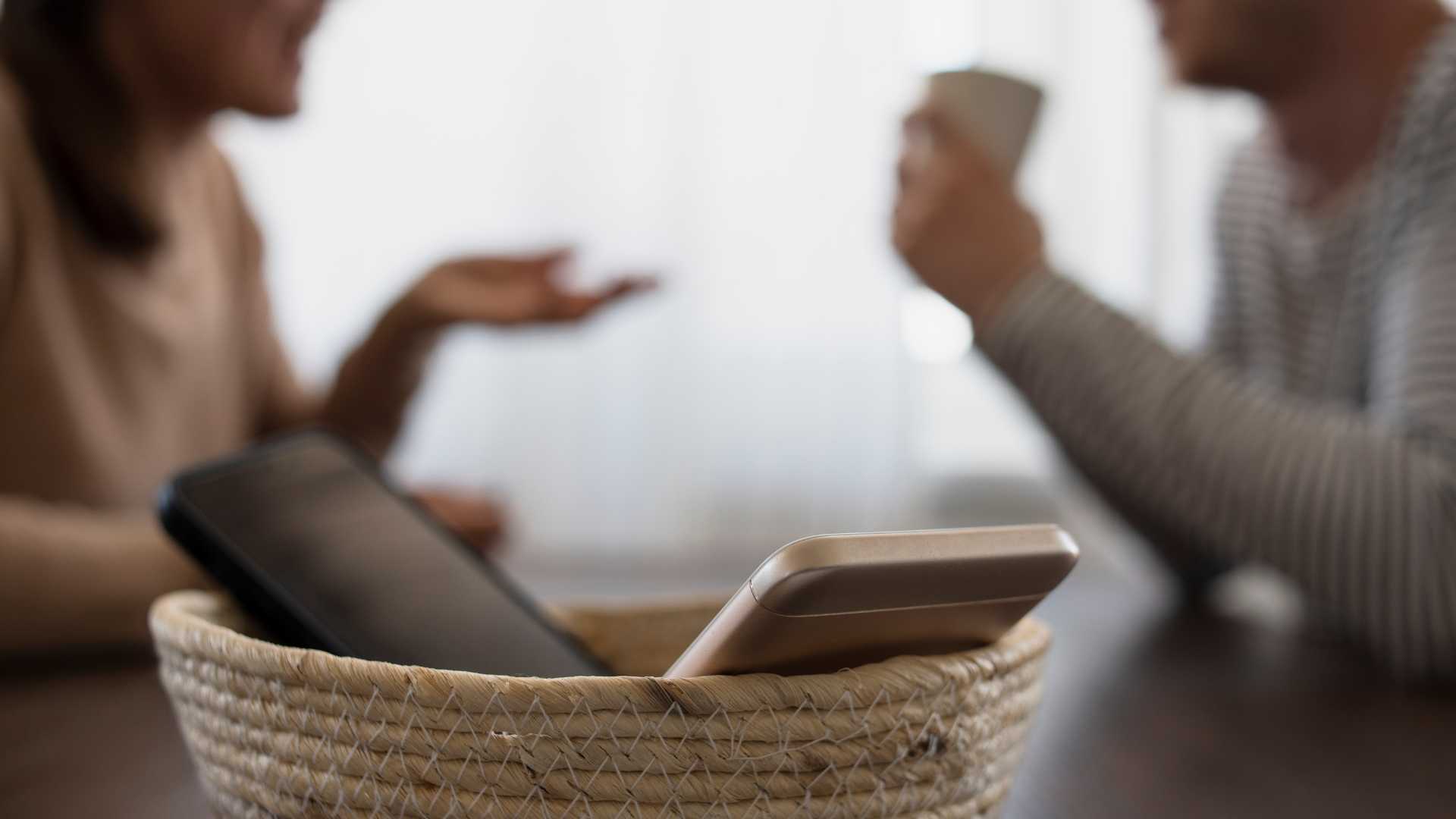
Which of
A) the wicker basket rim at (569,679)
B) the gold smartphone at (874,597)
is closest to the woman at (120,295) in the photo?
the wicker basket rim at (569,679)

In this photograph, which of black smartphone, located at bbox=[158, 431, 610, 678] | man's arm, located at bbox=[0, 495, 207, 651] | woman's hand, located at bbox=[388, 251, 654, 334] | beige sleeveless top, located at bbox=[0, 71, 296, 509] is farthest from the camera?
woman's hand, located at bbox=[388, 251, 654, 334]

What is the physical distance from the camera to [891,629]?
26 cm

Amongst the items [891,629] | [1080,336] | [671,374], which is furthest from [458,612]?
[671,374]

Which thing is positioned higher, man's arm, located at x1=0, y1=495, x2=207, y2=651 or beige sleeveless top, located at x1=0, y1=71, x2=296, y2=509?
beige sleeveless top, located at x1=0, y1=71, x2=296, y2=509

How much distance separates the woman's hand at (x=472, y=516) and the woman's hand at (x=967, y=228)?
347mm

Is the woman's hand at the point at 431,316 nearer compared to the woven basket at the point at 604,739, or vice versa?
the woven basket at the point at 604,739

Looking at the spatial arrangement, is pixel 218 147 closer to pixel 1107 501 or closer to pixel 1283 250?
pixel 1107 501

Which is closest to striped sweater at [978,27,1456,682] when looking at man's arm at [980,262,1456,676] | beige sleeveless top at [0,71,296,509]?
man's arm at [980,262,1456,676]

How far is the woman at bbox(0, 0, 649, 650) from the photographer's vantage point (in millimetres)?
686

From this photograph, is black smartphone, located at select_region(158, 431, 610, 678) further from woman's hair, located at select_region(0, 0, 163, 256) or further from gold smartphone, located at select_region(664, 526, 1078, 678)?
woman's hair, located at select_region(0, 0, 163, 256)

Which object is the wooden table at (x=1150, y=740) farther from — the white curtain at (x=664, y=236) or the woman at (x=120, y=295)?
the white curtain at (x=664, y=236)

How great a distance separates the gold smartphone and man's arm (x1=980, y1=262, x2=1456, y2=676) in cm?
45

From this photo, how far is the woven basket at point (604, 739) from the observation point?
25 centimetres

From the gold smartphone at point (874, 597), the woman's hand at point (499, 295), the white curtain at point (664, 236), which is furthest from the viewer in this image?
the white curtain at point (664, 236)
